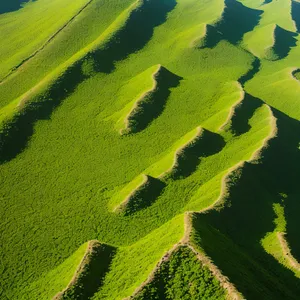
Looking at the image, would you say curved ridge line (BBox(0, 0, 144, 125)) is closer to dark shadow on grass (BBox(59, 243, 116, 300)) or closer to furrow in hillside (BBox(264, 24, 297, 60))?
dark shadow on grass (BBox(59, 243, 116, 300))

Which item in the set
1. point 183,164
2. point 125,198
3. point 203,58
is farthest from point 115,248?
point 203,58

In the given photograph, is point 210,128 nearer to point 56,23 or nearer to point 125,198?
point 125,198

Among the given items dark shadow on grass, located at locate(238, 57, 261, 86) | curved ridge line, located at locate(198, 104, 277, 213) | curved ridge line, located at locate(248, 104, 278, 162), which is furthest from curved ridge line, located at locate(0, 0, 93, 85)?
curved ridge line, located at locate(248, 104, 278, 162)

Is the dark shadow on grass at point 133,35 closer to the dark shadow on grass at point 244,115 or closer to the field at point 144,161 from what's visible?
the field at point 144,161

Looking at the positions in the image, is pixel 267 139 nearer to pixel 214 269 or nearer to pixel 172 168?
pixel 172 168

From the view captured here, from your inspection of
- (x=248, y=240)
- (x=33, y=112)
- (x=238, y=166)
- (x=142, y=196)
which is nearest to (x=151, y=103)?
(x=33, y=112)
